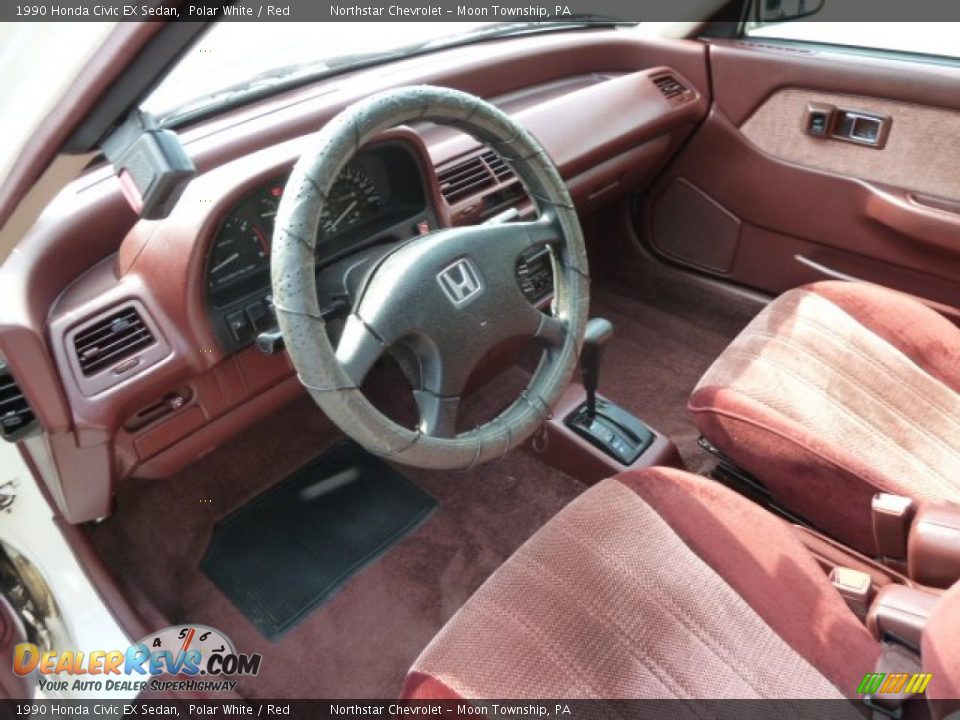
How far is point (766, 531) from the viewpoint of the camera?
4.27 ft

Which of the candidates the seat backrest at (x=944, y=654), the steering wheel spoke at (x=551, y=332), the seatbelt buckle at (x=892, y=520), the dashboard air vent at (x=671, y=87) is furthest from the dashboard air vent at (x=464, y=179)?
the seat backrest at (x=944, y=654)

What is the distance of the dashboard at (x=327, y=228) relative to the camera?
141 centimetres

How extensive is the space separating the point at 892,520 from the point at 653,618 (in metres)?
0.45

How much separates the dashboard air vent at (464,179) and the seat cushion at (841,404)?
0.70 meters

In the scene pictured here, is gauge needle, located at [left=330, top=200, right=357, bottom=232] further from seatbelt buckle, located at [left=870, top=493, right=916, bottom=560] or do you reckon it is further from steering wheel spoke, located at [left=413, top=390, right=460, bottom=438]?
seatbelt buckle, located at [left=870, top=493, right=916, bottom=560]

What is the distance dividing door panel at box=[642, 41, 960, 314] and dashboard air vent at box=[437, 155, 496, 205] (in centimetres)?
95

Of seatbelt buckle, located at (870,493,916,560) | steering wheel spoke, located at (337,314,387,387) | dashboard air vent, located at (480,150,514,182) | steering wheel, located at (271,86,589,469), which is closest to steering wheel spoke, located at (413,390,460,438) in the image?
steering wheel, located at (271,86,589,469)

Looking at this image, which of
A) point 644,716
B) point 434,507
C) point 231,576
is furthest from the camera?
point 434,507

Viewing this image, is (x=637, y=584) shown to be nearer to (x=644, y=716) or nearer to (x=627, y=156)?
(x=644, y=716)

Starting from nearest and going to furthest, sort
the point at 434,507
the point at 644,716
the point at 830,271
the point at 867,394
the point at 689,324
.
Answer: the point at 644,716 → the point at 867,394 → the point at 434,507 → the point at 830,271 → the point at 689,324

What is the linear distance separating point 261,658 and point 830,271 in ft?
6.28

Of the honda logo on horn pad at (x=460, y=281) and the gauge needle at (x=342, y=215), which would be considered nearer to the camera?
the honda logo on horn pad at (x=460, y=281)

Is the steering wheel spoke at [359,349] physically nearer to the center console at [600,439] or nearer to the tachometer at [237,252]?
the tachometer at [237,252]

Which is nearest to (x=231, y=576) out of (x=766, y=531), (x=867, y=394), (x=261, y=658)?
(x=261, y=658)
